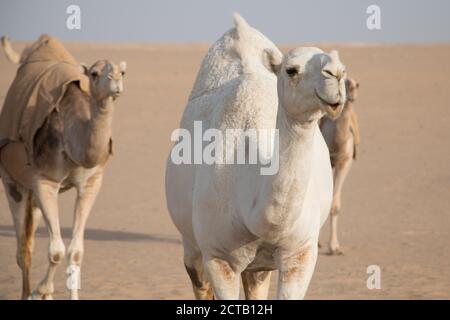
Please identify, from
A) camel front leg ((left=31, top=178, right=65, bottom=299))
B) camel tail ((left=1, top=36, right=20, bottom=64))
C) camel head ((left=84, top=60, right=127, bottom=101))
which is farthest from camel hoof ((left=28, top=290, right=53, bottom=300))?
camel tail ((left=1, top=36, right=20, bottom=64))

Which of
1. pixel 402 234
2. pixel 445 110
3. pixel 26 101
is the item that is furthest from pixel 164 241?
pixel 445 110

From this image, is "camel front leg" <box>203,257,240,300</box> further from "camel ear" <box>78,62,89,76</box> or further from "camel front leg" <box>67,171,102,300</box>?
"camel ear" <box>78,62,89,76</box>

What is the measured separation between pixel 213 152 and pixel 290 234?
77cm

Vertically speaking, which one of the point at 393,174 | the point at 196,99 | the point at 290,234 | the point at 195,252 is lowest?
the point at 393,174

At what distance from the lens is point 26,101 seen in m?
9.73

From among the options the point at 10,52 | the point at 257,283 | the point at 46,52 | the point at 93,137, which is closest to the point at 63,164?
the point at 93,137

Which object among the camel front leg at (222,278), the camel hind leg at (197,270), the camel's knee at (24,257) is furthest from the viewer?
the camel's knee at (24,257)

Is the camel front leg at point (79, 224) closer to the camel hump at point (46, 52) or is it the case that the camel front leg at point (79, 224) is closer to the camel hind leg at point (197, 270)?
the camel hump at point (46, 52)

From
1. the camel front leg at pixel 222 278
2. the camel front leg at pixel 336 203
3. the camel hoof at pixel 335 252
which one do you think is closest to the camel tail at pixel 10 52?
the camel front leg at pixel 336 203

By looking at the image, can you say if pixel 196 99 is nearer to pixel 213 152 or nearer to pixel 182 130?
pixel 182 130

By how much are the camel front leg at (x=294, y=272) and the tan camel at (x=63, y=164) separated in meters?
3.82

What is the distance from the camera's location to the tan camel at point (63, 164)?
29.3 ft

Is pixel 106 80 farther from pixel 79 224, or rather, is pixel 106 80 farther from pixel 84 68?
pixel 79 224

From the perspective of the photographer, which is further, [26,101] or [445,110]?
[445,110]
